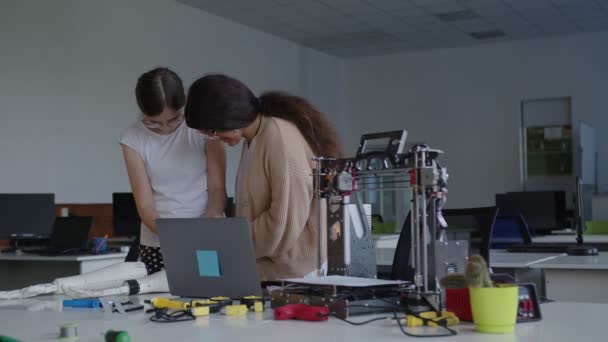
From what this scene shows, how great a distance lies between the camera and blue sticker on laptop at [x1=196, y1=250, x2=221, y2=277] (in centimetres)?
198

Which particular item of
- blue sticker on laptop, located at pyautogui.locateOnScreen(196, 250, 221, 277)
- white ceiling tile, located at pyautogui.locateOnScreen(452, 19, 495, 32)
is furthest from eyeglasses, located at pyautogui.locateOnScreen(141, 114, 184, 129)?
white ceiling tile, located at pyautogui.locateOnScreen(452, 19, 495, 32)

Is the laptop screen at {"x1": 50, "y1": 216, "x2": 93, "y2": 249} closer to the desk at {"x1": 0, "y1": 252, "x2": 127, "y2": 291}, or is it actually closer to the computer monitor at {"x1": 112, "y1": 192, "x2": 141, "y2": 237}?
the desk at {"x1": 0, "y1": 252, "x2": 127, "y2": 291}

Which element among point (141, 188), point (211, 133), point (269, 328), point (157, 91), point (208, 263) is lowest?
point (269, 328)

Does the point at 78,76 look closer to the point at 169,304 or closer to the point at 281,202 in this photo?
the point at 281,202

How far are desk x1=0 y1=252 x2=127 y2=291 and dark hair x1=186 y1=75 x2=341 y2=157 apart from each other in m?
3.60

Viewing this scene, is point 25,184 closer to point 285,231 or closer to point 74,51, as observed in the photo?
point 74,51

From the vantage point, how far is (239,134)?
2.26 m

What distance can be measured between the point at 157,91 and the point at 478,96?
27.2ft

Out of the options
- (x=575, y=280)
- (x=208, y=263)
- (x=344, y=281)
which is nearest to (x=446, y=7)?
(x=575, y=280)

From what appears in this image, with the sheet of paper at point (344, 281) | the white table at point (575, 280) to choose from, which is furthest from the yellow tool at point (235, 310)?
the white table at point (575, 280)

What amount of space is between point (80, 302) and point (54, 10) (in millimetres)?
5106

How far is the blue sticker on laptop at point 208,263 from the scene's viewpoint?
1.98 meters

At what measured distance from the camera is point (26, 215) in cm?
605

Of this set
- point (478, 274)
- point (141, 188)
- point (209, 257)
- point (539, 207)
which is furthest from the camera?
point (539, 207)
